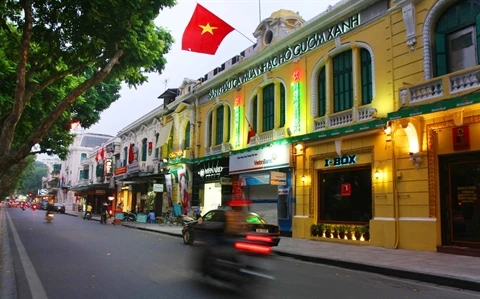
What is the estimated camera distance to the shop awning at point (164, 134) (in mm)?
32469

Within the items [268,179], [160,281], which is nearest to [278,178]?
[268,179]

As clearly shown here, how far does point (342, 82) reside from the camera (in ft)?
56.6

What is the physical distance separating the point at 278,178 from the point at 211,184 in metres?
8.41

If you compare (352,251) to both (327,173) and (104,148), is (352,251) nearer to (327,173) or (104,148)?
(327,173)

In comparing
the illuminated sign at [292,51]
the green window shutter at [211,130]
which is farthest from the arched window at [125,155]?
the illuminated sign at [292,51]

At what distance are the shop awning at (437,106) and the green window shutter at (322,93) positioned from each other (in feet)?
15.6

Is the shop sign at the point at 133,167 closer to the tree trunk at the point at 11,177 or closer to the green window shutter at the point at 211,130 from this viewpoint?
the tree trunk at the point at 11,177

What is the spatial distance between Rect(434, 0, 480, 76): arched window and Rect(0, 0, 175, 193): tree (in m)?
8.79

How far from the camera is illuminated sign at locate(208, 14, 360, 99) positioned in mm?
16969

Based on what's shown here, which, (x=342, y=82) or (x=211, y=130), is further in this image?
(x=211, y=130)

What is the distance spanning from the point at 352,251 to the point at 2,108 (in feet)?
39.7

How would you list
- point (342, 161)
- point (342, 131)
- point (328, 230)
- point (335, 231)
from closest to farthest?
point (342, 131) < point (335, 231) < point (342, 161) < point (328, 230)

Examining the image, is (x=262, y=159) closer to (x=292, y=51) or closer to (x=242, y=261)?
(x=292, y=51)

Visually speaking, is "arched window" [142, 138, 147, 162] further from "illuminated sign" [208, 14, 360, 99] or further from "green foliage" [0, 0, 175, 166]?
"green foliage" [0, 0, 175, 166]
